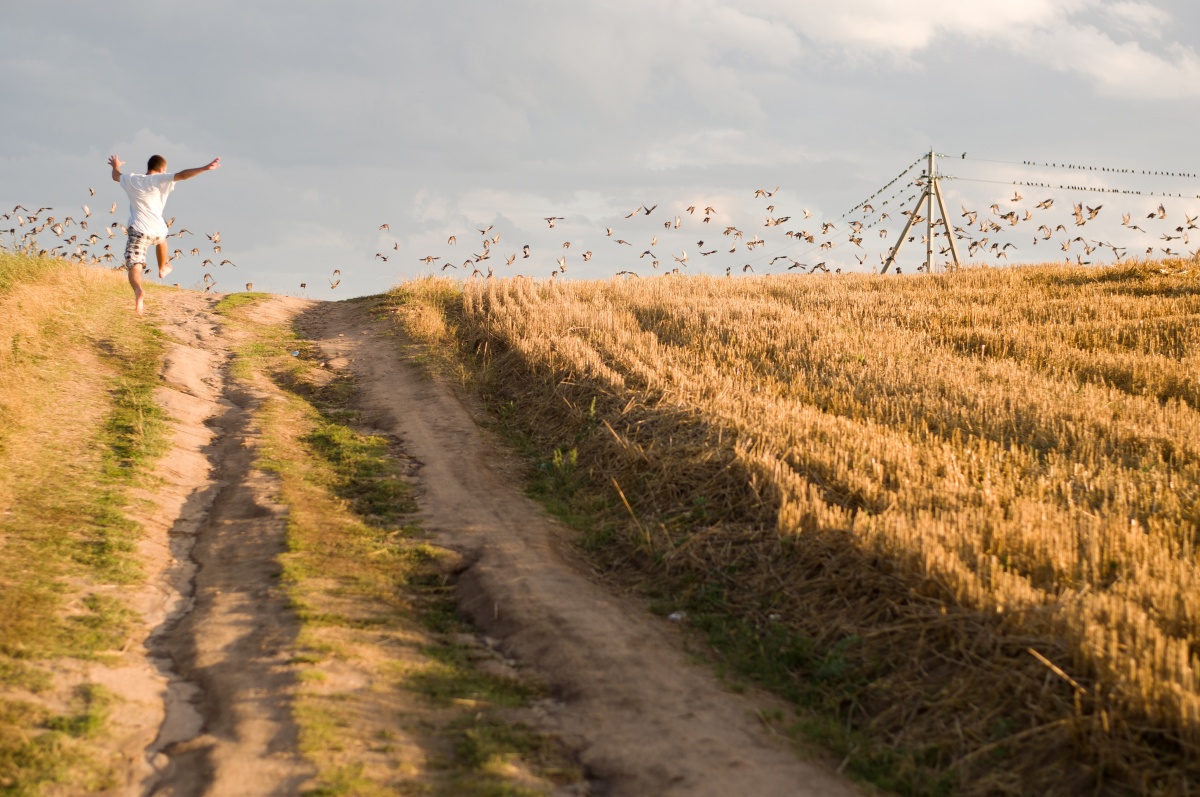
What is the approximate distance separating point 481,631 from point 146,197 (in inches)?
442

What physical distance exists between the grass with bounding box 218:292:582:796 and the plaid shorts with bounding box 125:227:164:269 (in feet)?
17.4

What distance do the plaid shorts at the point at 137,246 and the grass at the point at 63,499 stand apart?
1.61 m

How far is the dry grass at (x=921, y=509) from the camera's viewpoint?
5867 millimetres

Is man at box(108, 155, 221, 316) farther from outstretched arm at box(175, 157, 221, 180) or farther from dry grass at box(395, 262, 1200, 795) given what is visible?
dry grass at box(395, 262, 1200, 795)

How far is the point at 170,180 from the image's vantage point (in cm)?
1564

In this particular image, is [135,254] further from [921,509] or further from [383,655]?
[921,509]

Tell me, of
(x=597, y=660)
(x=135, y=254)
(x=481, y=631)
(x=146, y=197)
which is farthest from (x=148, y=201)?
(x=597, y=660)

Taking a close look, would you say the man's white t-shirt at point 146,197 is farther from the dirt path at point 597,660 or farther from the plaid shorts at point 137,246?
the dirt path at point 597,660

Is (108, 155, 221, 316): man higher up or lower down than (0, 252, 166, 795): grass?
higher up

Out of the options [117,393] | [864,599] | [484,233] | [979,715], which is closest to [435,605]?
[864,599]

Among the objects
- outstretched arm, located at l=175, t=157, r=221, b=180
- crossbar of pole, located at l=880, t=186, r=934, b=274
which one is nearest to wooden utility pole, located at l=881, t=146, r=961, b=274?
crossbar of pole, located at l=880, t=186, r=934, b=274

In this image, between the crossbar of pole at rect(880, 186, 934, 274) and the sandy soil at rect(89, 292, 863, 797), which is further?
the crossbar of pole at rect(880, 186, 934, 274)

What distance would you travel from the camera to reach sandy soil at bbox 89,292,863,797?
18.4ft

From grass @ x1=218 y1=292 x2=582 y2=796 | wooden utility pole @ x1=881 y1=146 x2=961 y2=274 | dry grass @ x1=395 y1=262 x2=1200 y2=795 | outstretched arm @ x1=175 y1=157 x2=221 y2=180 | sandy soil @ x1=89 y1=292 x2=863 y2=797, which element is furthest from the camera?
wooden utility pole @ x1=881 y1=146 x2=961 y2=274
